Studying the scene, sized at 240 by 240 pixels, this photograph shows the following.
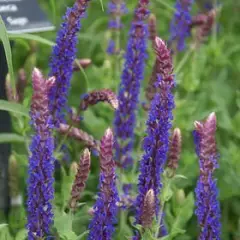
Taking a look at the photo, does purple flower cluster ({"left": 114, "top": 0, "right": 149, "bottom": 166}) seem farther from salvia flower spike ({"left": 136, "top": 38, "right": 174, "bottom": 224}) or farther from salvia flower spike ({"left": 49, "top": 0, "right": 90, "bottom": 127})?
salvia flower spike ({"left": 136, "top": 38, "right": 174, "bottom": 224})

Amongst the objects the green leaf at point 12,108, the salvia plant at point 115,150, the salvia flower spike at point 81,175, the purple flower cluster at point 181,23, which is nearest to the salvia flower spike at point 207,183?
the salvia plant at point 115,150

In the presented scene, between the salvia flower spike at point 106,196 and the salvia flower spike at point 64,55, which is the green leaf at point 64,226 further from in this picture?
the salvia flower spike at point 64,55

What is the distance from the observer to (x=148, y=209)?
1.57 metres

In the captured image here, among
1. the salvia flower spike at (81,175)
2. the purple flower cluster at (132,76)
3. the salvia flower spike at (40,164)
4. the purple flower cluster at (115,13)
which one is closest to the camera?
the salvia flower spike at (40,164)

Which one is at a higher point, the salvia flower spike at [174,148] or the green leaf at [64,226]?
the salvia flower spike at [174,148]

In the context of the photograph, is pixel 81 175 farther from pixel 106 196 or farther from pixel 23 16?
pixel 23 16

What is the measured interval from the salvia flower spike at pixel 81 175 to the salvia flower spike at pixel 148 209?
0.14m

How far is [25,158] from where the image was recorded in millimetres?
2293

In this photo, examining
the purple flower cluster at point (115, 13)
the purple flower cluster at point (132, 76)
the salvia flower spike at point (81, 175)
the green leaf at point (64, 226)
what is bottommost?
the green leaf at point (64, 226)

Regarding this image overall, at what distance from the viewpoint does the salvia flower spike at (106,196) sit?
1497mm

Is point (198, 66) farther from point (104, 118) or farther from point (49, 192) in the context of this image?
point (49, 192)

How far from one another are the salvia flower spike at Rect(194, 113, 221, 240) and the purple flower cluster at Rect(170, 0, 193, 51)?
1086 mm

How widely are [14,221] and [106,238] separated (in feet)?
2.31

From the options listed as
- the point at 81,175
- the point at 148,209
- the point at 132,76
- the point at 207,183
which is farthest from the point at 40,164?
the point at 132,76
